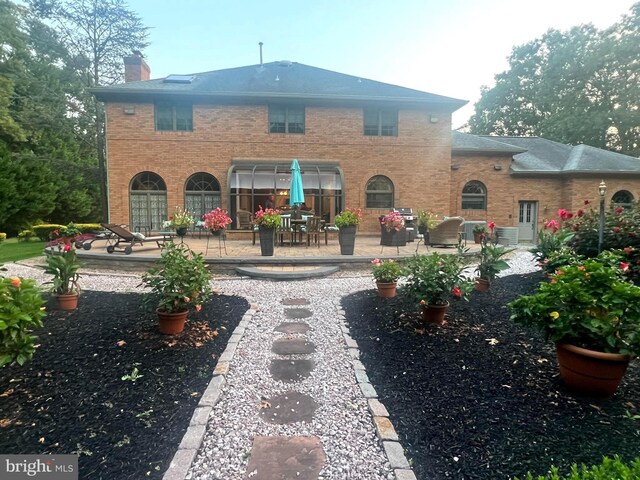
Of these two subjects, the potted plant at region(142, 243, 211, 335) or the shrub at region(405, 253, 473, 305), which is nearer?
the potted plant at region(142, 243, 211, 335)

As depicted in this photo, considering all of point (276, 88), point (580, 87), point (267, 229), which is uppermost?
point (580, 87)

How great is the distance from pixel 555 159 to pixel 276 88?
46.9 ft

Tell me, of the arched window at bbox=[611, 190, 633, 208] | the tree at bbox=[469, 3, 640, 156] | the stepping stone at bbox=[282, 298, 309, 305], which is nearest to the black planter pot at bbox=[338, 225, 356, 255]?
the stepping stone at bbox=[282, 298, 309, 305]

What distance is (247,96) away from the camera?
13836 mm

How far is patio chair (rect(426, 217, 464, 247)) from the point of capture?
1044cm

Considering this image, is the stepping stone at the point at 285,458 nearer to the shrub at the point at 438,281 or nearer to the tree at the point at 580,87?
the shrub at the point at 438,281

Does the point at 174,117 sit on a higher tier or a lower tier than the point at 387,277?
higher

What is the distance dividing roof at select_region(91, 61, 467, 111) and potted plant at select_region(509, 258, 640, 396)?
1307 centimetres

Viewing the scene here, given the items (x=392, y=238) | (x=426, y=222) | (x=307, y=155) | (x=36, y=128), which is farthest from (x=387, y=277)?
(x=36, y=128)

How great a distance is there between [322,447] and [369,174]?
13.4 metres

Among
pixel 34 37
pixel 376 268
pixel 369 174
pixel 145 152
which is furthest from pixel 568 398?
pixel 34 37

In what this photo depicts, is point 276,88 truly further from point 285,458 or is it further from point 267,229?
point 285,458

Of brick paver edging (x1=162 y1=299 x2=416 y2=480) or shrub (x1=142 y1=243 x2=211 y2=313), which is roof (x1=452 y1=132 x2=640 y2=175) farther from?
brick paver edging (x1=162 y1=299 x2=416 y2=480)

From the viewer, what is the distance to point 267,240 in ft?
27.5
